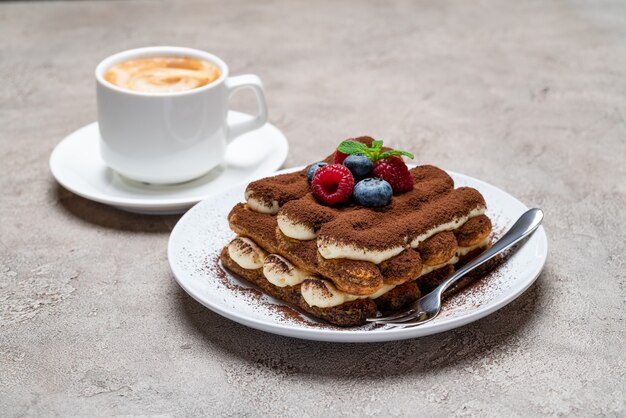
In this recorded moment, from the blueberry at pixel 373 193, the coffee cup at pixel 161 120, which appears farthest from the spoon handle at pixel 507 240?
the coffee cup at pixel 161 120

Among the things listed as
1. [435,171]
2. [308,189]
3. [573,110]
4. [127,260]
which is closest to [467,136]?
[573,110]

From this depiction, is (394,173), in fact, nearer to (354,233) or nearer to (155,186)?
(354,233)

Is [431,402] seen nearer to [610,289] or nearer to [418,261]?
[418,261]

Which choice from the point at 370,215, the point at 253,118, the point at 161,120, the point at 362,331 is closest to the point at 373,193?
the point at 370,215

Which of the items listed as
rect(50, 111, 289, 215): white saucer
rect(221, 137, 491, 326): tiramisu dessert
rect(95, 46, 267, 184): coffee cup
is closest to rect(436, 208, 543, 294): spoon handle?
rect(221, 137, 491, 326): tiramisu dessert

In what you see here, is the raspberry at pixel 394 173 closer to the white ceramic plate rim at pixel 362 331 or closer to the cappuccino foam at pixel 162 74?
the white ceramic plate rim at pixel 362 331

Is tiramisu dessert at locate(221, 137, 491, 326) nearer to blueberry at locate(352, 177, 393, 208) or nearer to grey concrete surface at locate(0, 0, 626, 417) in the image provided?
blueberry at locate(352, 177, 393, 208)

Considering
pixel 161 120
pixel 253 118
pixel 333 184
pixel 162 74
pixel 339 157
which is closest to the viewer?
Result: pixel 333 184
